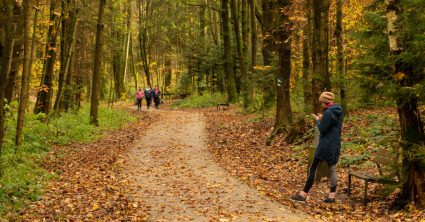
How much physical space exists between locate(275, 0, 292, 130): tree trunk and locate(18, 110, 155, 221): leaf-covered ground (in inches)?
222

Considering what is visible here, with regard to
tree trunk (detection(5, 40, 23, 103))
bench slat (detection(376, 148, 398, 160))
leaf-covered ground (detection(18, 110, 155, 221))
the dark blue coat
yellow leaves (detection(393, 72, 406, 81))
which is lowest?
leaf-covered ground (detection(18, 110, 155, 221))

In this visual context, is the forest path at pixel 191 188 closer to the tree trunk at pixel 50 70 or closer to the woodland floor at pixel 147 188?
the woodland floor at pixel 147 188

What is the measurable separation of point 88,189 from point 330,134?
5473mm

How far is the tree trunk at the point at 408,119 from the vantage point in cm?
678

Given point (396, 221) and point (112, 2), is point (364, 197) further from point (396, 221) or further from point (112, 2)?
point (112, 2)

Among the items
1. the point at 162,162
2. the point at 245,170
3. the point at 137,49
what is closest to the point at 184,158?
the point at 162,162

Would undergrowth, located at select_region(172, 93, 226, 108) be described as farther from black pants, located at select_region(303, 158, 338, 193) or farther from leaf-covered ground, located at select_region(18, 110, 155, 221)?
black pants, located at select_region(303, 158, 338, 193)

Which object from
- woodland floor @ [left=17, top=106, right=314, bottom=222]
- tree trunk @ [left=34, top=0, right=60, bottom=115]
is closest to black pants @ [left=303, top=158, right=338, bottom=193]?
woodland floor @ [left=17, top=106, right=314, bottom=222]

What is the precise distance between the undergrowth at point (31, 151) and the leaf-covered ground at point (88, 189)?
32 cm

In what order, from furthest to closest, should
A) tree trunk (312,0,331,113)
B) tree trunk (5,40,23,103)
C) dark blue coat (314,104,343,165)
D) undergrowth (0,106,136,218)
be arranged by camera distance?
1. tree trunk (5,40,23,103)
2. tree trunk (312,0,331,113)
3. undergrowth (0,106,136,218)
4. dark blue coat (314,104,343,165)

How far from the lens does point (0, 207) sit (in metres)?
7.98

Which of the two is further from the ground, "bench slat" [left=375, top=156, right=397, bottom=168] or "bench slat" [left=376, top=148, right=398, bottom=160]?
"bench slat" [left=376, top=148, right=398, bottom=160]

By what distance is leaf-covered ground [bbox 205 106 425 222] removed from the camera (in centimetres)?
736

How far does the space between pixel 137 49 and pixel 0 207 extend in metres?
51.5
